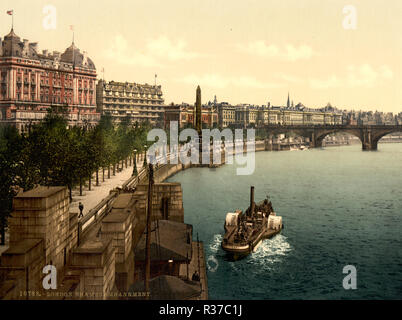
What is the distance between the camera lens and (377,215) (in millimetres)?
52219

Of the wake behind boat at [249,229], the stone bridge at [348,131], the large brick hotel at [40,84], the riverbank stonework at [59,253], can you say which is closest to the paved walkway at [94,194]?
the wake behind boat at [249,229]

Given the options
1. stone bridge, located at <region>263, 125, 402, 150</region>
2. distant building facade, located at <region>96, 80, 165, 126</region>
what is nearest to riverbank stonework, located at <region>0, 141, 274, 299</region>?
distant building facade, located at <region>96, 80, 165, 126</region>

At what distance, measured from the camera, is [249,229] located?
40.2 m

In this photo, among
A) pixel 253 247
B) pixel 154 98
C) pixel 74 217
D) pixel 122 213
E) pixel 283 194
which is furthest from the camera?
pixel 154 98

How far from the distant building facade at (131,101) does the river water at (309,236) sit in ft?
242

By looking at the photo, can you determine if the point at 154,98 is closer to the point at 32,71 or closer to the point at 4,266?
the point at 32,71

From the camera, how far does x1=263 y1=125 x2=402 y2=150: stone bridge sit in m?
154

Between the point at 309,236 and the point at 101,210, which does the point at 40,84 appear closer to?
the point at 101,210

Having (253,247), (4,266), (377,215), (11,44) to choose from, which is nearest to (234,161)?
(11,44)

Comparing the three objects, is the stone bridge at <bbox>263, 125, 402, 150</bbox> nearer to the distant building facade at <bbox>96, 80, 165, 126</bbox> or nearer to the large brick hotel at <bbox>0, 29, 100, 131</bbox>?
the distant building facade at <bbox>96, 80, 165, 126</bbox>

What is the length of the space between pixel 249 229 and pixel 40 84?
70.6m

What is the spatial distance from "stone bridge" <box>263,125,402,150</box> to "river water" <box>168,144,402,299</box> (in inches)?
2865

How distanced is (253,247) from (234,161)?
86.0m
